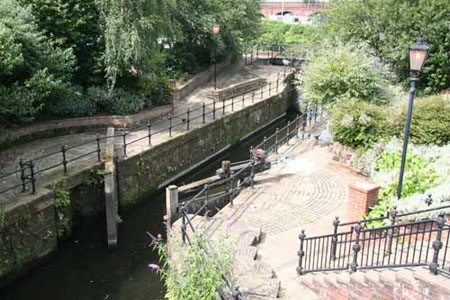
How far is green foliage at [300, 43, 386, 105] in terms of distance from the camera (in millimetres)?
14828

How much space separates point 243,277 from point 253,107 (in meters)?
16.4

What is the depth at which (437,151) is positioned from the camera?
1112 centimetres

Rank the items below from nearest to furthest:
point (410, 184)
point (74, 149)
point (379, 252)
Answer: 1. point (379, 252)
2. point (410, 184)
3. point (74, 149)

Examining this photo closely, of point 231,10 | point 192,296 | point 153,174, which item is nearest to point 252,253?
point 192,296

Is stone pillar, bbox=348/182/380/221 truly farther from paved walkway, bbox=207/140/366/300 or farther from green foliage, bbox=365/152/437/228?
paved walkway, bbox=207/140/366/300

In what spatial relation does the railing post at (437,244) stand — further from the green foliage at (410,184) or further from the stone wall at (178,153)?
the stone wall at (178,153)

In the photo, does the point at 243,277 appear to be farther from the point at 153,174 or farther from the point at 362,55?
the point at 362,55

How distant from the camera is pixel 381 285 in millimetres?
5852

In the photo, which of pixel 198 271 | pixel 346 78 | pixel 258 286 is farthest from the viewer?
pixel 346 78

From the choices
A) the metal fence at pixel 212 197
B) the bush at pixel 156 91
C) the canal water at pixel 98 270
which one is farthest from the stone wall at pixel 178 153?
the bush at pixel 156 91

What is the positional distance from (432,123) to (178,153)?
28.2 ft

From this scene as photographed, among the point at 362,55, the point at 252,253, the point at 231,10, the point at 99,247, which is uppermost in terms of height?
the point at 231,10

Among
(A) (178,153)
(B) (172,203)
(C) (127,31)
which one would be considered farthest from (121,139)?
(B) (172,203)

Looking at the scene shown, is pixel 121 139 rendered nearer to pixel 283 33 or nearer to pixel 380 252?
pixel 380 252
